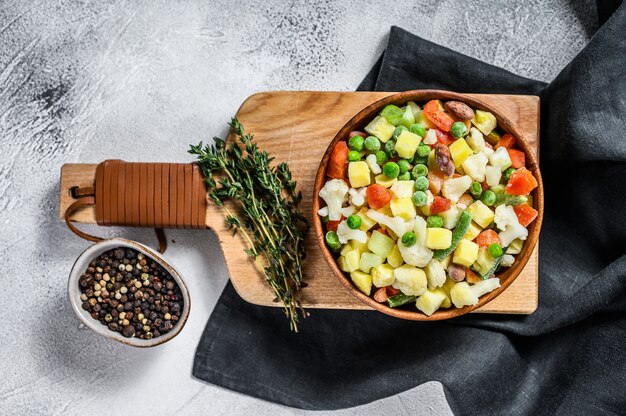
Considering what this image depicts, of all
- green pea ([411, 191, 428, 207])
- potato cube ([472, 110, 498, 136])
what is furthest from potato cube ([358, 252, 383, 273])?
potato cube ([472, 110, 498, 136])

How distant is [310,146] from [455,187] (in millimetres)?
593

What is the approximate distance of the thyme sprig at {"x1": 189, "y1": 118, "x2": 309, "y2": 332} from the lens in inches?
89.6

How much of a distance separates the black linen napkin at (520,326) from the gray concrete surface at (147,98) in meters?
0.13

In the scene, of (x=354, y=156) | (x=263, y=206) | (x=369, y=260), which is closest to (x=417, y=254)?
(x=369, y=260)

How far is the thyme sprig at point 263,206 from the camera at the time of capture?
228 centimetres

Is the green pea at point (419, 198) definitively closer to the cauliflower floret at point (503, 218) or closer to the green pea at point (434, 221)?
the green pea at point (434, 221)

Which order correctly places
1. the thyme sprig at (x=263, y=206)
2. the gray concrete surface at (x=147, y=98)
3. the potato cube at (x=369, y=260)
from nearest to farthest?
the potato cube at (x=369, y=260), the thyme sprig at (x=263, y=206), the gray concrete surface at (x=147, y=98)

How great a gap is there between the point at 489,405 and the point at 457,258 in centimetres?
74

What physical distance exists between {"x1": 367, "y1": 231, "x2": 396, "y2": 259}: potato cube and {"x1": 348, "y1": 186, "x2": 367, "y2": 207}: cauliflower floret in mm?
105

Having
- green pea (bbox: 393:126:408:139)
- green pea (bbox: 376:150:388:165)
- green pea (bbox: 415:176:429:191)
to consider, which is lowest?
green pea (bbox: 415:176:429:191)

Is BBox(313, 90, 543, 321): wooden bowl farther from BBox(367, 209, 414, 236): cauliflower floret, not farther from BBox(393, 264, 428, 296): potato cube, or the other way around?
BBox(367, 209, 414, 236): cauliflower floret

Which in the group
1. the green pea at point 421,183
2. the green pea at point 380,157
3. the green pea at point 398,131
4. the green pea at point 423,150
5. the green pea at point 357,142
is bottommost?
the green pea at point 421,183

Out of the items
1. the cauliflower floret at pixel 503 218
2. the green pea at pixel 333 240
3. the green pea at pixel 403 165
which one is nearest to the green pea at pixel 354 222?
the green pea at pixel 333 240

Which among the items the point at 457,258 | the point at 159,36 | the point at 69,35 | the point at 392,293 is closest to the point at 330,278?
the point at 392,293
